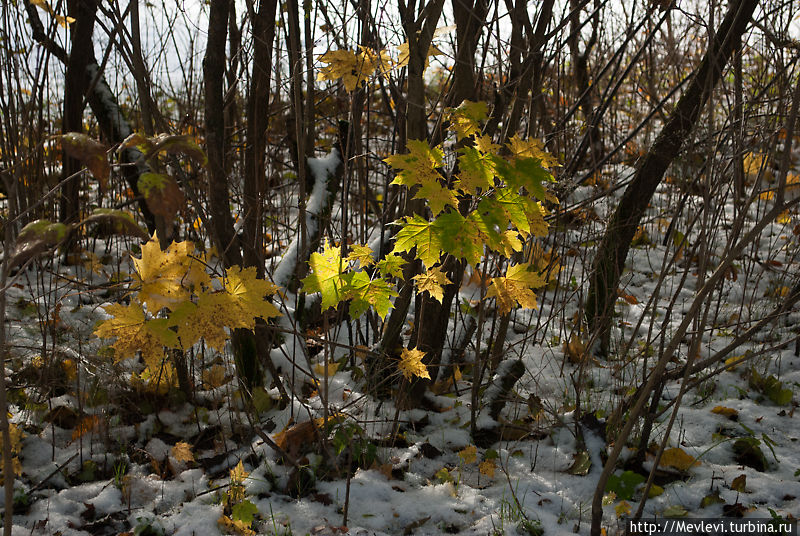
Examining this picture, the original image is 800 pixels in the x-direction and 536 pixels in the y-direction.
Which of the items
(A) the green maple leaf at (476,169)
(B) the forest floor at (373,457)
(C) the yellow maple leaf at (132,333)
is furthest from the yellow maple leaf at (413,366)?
(C) the yellow maple leaf at (132,333)

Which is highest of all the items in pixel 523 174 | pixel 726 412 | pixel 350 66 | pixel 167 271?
pixel 350 66

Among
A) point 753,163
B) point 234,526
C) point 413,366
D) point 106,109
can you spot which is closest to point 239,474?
point 234,526

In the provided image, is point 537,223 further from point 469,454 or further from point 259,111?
point 259,111

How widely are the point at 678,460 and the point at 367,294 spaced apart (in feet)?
3.58

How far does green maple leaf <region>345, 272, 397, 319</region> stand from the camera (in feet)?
4.54

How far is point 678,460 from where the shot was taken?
1714 millimetres

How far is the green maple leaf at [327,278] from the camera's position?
139cm

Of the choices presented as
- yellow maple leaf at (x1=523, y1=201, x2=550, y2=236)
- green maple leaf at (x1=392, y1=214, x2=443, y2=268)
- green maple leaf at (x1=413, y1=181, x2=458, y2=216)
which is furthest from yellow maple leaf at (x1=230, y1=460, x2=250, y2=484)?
yellow maple leaf at (x1=523, y1=201, x2=550, y2=236)

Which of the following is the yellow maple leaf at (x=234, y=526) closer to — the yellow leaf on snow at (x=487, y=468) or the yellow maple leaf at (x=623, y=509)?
the yellow leaf on snow at (x=487, y=468)

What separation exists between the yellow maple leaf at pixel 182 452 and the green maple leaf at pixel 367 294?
0.79 metres

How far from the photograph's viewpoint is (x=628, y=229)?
2221mm

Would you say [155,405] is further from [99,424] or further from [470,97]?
[470,97]

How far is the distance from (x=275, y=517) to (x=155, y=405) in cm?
70

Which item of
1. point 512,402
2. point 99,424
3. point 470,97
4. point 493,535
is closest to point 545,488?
point 493,535
